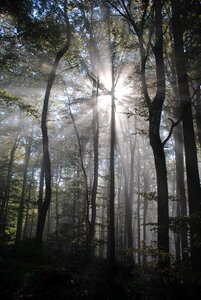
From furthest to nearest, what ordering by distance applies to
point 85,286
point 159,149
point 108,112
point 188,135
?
point 108,112, point 188,135, point 159,149, point 85,286

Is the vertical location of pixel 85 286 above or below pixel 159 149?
below

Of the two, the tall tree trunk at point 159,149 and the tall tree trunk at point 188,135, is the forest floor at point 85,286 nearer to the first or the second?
the tall tree trunk at point 159,149

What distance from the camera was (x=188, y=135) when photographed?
9016 mm

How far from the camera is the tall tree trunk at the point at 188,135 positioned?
7956mm

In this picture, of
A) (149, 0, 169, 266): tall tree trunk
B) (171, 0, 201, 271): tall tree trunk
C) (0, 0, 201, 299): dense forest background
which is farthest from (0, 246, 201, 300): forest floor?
(171, 0, 201, 271): tall tree trunk

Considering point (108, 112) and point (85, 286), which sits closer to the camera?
point (85, 286)

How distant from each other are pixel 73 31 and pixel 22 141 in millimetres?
13408

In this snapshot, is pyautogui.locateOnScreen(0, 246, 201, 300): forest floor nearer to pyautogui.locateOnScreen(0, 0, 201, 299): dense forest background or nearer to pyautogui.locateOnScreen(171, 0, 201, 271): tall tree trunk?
pyautogui.locateOnScreen(0, 0, 201, 299): dense forest background

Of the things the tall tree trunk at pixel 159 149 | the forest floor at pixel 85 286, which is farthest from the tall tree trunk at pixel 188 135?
the forest floor at pixel 85 286

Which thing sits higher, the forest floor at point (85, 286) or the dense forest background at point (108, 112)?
the dense forest background at point (108, 112)

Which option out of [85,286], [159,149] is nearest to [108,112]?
[159,149]

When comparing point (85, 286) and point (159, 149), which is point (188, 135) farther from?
point (85, 286)

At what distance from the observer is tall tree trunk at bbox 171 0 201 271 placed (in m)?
7.96

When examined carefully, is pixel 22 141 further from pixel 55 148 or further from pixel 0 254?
pixel 0 254
